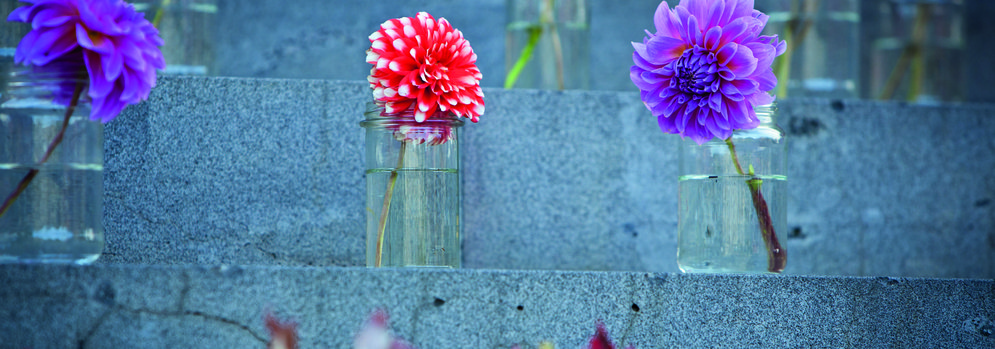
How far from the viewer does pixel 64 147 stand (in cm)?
98

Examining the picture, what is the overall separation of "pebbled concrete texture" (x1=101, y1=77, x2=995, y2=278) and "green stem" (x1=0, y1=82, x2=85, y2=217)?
25 cm

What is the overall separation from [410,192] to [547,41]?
52 centimetres

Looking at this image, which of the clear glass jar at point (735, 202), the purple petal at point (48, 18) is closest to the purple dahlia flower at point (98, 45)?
the purple petal at point (48, 18)

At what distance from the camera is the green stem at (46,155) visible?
37.4 inches

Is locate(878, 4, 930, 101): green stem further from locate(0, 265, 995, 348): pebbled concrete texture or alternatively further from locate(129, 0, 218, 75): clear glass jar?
locate(129, 0, 218, 75): clear glass jar

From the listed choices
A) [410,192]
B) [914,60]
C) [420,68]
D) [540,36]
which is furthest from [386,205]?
[914,60]

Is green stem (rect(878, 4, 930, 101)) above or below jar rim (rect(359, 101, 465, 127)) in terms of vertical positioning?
above

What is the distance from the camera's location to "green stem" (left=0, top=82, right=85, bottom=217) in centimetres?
95

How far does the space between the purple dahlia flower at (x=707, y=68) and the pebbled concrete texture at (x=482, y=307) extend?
18 centimetres

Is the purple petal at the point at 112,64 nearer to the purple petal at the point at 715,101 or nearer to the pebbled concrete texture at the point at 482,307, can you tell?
the pebbled concrete texture at the point at 482,307

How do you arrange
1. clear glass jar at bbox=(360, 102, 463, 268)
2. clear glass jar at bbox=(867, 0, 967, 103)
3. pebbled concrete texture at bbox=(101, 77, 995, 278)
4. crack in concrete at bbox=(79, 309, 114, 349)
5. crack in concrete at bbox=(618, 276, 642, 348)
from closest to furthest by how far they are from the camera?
1. crack in concrete at bbox=(79, 309, 114, 349)
2. crack in concrete at bbox=(618, 276, 642, 348)
3. clear glass jar at bbox=(360, 102, 463, 268)
4. pebbled concrete texture at bbox=(101, 77, 995, 278)
5. clear glass jar at bbox=(867, 0, 967, 103)

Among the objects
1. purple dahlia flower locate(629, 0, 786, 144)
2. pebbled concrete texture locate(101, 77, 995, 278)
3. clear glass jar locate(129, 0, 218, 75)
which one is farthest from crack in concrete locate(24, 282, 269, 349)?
clear glass jar locate(129, 0, 218, 75)

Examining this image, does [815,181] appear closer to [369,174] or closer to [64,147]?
[369,174]

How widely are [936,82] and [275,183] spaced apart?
132 cm
